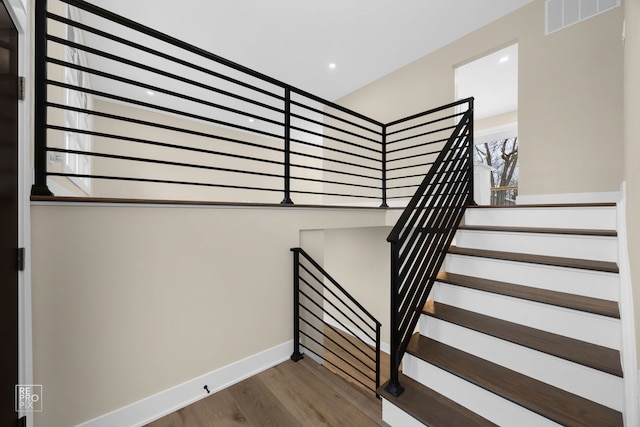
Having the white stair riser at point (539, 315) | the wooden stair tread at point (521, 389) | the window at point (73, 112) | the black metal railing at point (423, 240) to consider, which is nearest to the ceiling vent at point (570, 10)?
the black metal railing at point (423, 240)

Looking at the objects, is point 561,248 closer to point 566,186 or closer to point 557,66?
point 566,186

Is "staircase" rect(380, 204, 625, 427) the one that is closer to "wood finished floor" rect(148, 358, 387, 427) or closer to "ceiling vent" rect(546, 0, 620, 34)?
"wood finished floor" rect(148, 358, 387, 427)

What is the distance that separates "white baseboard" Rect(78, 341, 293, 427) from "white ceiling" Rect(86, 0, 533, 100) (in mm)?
3511

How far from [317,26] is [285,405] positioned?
12.6 ft

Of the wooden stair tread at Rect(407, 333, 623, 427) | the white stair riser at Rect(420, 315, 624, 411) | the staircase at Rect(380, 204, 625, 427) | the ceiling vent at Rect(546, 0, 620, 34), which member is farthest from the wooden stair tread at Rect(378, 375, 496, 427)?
the ceiling vent at Rect(546, 0, 620, 34)

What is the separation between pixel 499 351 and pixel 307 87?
4.69 m

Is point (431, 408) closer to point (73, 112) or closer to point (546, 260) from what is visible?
point (546, 260)

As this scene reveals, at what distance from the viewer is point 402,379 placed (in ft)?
5.04

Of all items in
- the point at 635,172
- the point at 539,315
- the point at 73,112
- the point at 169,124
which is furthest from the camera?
the point at 169,124

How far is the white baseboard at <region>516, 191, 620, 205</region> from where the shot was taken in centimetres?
247

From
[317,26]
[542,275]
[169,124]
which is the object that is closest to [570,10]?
[317,26]

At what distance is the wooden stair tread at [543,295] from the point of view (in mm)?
1259

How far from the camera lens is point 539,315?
55.3 inches

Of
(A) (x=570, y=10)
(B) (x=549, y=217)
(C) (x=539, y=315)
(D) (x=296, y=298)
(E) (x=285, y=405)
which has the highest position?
(A) (x=570, y=10)
